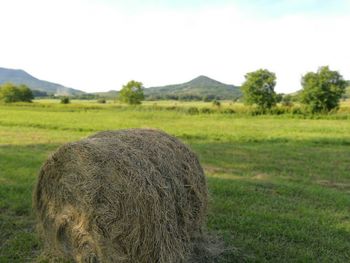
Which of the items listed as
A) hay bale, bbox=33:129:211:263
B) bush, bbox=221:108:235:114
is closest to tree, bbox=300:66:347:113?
bush, bbox=221:108:235:114

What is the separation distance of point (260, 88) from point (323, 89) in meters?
9.27

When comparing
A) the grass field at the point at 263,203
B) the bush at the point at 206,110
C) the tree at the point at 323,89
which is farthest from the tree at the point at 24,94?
the grass field at the point at 263,203

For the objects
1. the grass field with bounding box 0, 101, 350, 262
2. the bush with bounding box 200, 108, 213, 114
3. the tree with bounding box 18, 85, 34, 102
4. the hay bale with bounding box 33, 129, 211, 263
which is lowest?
the tree with bounding box 18, 85, 34, 102

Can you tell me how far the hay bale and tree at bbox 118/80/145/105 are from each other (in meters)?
79.4

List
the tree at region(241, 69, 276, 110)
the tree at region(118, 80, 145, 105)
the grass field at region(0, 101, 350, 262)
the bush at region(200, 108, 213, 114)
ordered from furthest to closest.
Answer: the tree at region(118, 80, 145, 105)
the tree at region(241, 69, 276, 110)
the bush at region(200, 108, 213, 114)
the grass field at region(0, 101, 350, 262)

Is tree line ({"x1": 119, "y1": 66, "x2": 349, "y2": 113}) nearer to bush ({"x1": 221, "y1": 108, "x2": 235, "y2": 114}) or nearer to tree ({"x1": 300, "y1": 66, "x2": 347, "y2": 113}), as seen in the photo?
tree ({"x1": 300, "y1": 66, "x2": 347, "y2": 113})

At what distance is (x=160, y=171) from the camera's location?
4.82m

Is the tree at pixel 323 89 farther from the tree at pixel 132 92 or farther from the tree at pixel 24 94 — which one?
the tree at pixel 24 94

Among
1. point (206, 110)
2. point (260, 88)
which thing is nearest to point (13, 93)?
point (206, 110)

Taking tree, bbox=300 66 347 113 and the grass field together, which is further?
tree, bbox=300 66 347 113

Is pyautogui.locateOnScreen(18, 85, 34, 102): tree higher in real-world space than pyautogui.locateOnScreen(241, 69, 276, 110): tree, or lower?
lower

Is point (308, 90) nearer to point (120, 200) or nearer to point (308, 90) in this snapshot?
point (308, 90)

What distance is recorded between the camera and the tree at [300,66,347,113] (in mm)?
49406

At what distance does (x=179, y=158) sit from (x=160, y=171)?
22.8 inches
